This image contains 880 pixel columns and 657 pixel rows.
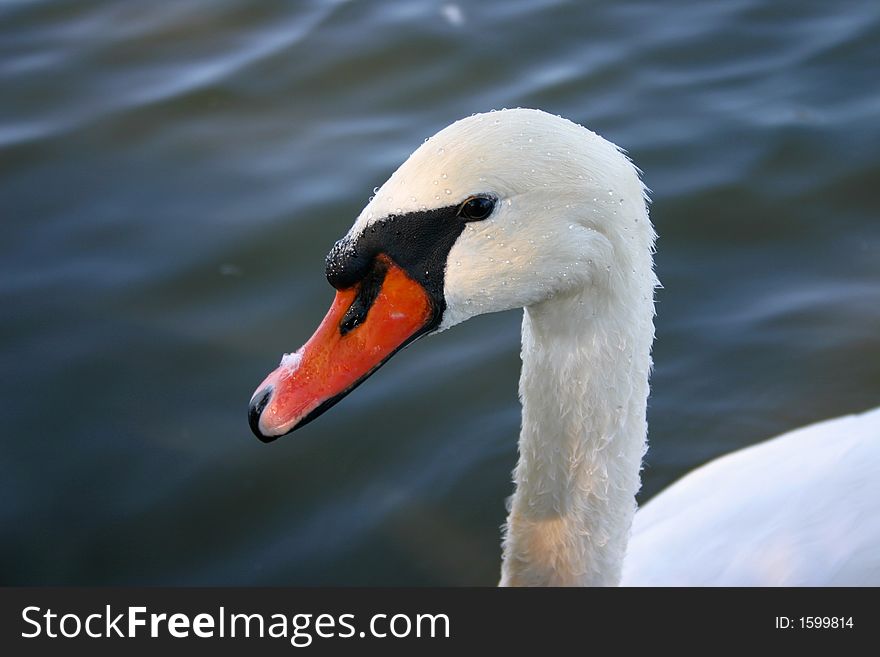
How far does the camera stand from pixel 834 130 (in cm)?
667

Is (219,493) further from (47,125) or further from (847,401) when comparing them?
(47,125)

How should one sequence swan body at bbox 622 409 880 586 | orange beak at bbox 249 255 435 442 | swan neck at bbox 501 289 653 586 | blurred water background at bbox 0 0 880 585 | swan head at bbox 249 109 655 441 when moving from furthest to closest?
blurred water background at bbox 0 0 880 585
swan body at bbox 622 409 880 586
swan neck at bbox 501 289 653 586
orange beak at bbox 249 255 435 442
swan head at bbox 249 109 655 441

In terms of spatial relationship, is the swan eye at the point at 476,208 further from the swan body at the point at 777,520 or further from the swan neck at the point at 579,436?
the swan body at the point at 777,520

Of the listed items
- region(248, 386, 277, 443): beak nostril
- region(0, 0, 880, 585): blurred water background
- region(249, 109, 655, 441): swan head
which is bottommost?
region(248, 386, 277, 443): beak nostril

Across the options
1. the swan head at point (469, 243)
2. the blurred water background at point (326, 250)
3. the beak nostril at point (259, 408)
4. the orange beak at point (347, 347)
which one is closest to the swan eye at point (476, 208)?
the swan head at point (469, 243)

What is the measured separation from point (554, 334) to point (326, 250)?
3181 mm

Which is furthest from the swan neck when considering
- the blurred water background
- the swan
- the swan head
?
the blurred water background

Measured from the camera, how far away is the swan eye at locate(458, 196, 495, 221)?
8.93ft

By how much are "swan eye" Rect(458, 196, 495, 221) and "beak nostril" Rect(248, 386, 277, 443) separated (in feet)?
2.27

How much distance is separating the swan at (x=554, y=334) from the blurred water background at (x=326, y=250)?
1267mm

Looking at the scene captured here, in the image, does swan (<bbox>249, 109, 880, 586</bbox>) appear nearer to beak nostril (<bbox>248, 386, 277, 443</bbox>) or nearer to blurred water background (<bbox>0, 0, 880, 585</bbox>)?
beak nostril (<bbox>248, 386, 277, 443</bbox>)

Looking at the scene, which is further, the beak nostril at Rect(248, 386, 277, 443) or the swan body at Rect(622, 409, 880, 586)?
the swan body at Rect(622, 409, 880, 586)

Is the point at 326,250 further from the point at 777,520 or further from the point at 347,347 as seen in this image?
the point at 347,347

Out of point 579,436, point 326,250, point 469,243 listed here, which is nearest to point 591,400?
point 579,436
